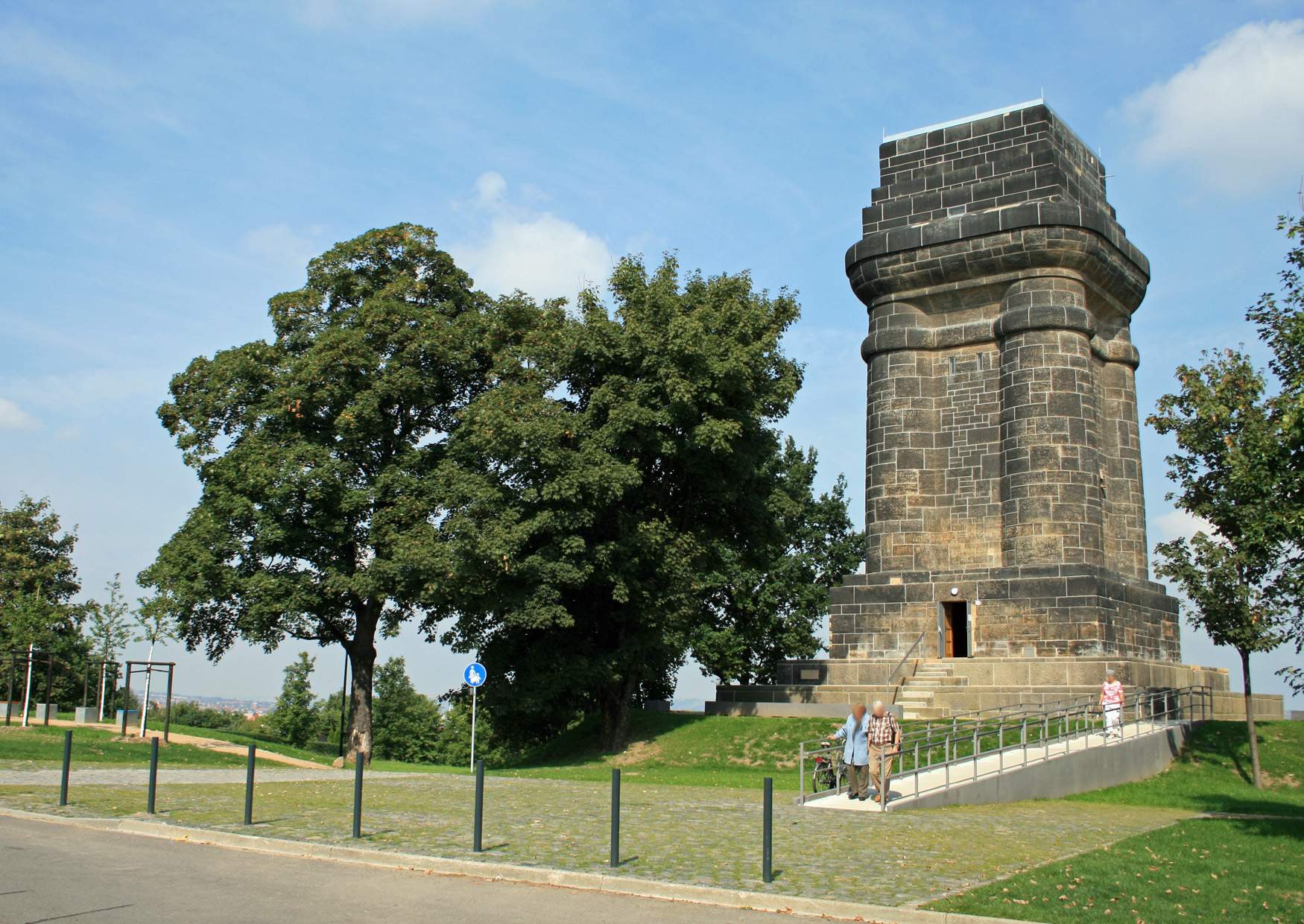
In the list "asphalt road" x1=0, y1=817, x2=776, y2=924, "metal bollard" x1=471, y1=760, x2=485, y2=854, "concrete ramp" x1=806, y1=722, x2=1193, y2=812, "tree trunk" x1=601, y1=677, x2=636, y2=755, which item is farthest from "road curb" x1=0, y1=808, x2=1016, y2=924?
"tree trunk" x1=601, y1=677, x2=636, y2=755

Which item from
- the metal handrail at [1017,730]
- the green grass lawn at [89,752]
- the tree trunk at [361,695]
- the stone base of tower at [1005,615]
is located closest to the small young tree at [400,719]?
the tree trunk at [361,695]

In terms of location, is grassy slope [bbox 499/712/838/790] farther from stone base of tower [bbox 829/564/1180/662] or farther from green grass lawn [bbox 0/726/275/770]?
green grass lawn [bbox 0/726/275/770]

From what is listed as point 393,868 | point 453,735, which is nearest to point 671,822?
point 393,868

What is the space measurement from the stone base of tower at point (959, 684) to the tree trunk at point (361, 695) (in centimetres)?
915

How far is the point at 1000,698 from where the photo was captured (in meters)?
25.1

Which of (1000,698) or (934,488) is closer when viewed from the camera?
(1000,698)

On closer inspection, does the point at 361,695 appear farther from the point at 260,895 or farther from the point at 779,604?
the point at 260,895

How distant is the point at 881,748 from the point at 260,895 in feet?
31.2

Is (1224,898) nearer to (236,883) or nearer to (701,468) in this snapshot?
(236,883)

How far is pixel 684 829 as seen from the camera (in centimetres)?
1301

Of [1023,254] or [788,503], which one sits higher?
[1023,254]

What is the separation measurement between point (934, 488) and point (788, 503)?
3741 millimetres

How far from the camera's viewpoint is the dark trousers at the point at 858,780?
53.6 ft

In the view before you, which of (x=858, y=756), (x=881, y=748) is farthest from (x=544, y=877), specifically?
(x=858, y=756)
